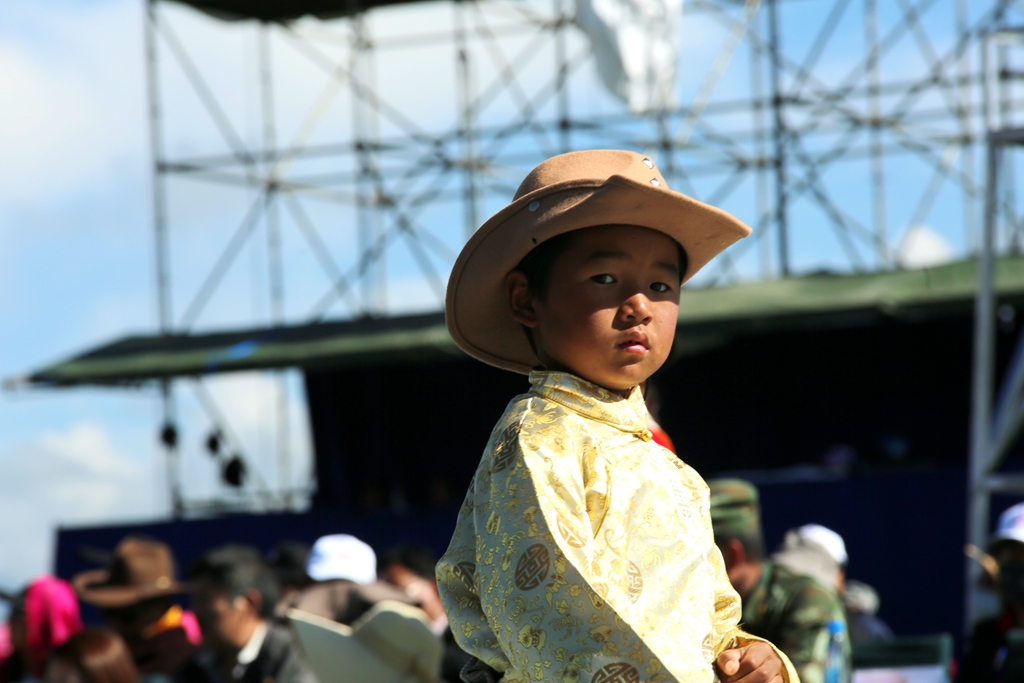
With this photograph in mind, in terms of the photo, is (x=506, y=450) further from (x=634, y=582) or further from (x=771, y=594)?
(x=771, y=594)

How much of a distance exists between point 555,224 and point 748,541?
205 centimetres

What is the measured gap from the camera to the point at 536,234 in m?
1.75

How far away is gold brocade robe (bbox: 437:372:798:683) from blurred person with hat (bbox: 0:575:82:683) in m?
4.17

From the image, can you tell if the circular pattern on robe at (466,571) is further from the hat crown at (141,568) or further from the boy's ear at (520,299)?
the hat crown at (141,568)

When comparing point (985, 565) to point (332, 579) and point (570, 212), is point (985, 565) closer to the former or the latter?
point (332, 579)

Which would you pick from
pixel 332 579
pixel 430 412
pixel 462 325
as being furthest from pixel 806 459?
pixel 462 325

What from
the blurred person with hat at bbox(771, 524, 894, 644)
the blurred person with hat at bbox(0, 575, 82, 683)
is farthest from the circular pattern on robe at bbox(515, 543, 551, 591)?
the blurred person with hat at bbox(0, 575, 82, 683)

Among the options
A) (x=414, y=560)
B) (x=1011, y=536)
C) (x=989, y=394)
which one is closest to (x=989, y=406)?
(x=989, y=394)

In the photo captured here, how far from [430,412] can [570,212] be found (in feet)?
38.4

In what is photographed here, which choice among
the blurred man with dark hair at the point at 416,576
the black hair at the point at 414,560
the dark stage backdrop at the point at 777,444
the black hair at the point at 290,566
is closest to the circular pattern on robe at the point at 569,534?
the blurred man with dark hair at the point at 416,576

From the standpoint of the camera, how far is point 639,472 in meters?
1.71

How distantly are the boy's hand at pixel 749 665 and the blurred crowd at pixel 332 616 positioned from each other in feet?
5.21

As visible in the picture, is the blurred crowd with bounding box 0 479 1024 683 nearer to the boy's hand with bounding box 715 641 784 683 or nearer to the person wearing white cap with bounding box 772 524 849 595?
the person wearing white cap with bounding box 772 524 849 595

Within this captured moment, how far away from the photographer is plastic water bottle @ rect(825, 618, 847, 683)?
3.37 metres
